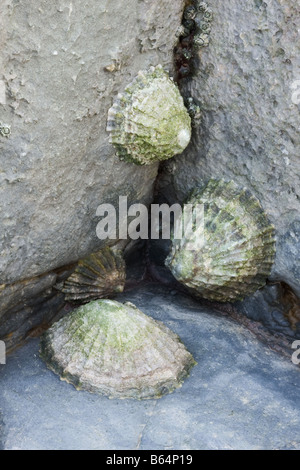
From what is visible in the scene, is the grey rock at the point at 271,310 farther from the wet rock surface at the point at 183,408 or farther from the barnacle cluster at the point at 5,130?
the barnacle cluster at the point at 5,130

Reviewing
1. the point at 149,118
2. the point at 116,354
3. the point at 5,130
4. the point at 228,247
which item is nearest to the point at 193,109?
the point at 149,118

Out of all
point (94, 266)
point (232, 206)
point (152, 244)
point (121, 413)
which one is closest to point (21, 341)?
point (94, 266)

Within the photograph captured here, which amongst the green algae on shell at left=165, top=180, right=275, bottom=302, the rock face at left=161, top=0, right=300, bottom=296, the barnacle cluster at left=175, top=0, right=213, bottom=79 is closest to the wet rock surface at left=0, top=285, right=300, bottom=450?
the green algae on shell at left=165, top=180, right=275, bottom=302

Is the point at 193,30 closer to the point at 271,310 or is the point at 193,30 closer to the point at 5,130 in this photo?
the point at 5,130

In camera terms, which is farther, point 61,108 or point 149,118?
point 149,118

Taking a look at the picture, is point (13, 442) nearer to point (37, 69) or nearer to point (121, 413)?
point (121, 413)

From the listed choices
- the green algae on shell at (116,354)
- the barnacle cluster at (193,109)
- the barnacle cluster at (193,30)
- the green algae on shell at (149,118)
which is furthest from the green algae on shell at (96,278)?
the barnacle cluster at (193,30)
